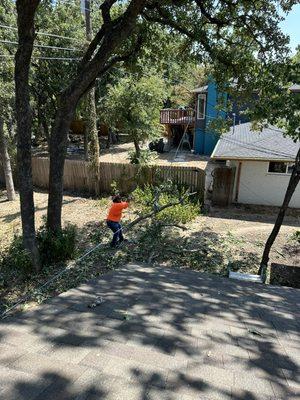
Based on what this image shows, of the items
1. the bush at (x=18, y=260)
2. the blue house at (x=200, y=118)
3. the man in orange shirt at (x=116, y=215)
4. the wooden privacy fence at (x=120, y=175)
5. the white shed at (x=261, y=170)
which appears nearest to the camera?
the bush at (x=18, y=260)

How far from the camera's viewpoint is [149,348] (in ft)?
9.21

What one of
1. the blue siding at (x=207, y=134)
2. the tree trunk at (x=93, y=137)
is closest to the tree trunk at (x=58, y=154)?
the tree trunk at (x=93, y=137)

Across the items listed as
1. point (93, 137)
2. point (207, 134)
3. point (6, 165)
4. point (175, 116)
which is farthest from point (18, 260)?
point (175, 116)

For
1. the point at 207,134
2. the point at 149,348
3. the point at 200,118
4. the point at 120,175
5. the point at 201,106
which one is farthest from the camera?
the point at 201,106

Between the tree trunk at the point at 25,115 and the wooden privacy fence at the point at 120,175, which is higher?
the tree trunk at the point at 25,115

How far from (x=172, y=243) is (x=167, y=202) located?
293 centimetres

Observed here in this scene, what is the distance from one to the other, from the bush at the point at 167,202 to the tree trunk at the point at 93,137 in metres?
2.14

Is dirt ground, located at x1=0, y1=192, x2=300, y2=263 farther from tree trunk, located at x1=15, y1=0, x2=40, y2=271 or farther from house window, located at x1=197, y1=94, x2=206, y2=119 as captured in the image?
house window, located at x1=197, y1=94, x2=206, y2=119

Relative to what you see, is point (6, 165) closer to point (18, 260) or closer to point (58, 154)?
point (58, 154)

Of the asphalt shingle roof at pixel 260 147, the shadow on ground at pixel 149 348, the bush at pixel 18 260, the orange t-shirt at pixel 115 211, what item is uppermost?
the asphalt shingle roof at pixel 260 147

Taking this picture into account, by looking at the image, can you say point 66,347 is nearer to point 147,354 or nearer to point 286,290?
point 147,354

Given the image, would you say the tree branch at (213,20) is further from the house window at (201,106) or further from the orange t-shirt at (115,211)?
the house window at (201,106)

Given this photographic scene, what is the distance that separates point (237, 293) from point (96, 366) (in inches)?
138

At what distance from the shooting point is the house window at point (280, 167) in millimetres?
14414
